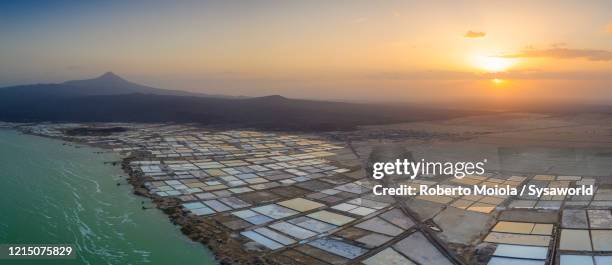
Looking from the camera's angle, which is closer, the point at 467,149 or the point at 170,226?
the point at 170,226

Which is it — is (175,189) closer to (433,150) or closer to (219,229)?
(219,229)

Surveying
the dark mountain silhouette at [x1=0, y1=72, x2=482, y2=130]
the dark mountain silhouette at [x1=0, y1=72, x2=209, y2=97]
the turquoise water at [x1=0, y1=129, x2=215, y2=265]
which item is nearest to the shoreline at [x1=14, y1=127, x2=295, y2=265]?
the turquoise water at [x1=0, y1=129, x2=215, y2=265]

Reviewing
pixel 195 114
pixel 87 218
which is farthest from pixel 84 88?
pixel 87 218

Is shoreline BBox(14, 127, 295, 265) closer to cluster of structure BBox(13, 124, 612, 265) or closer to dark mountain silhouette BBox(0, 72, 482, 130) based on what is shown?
cluster of structure BBox(13, 124, 612, 265)

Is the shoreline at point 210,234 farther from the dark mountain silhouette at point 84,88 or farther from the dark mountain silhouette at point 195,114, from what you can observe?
the dark mountain silhouette at point 84,88

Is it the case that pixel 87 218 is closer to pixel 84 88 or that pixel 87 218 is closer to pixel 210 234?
pixel 210 234

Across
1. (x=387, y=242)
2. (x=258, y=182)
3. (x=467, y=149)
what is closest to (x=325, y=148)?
(x=467, y=149)
